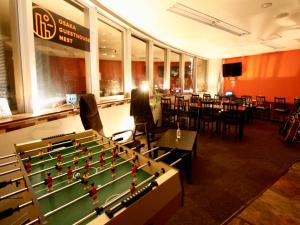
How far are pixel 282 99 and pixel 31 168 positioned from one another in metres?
8.08

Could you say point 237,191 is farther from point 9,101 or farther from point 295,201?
point 9,101

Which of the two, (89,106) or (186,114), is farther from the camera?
(186,114)

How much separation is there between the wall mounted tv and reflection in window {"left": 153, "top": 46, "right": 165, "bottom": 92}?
2.96m

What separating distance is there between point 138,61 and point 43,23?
5.88 meters

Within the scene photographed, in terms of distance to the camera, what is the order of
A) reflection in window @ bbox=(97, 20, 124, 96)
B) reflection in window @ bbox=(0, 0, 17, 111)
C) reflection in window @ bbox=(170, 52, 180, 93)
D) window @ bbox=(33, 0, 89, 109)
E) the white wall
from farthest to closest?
the white wall → reflection in window @ bbox=(170, 52, 180, 93) → reflection in window @ bbox=(97, 20, 124, 96) → window @ bbox=(33, 0, 89, 109) → reflection in window @ bbox=(0, 0, 17, 111)

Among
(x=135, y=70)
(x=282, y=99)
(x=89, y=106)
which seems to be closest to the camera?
(x=89, y=106)

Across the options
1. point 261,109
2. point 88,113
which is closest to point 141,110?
point 88,113

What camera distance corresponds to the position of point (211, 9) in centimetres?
340

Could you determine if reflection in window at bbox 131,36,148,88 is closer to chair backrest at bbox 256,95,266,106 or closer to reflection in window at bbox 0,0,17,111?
reflection in window at bbox 0,0,17,111

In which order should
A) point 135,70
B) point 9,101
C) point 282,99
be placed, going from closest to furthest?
point 9,101, point 282,99, point 135,70

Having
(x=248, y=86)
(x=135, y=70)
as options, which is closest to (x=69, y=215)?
(x=135, y=70)

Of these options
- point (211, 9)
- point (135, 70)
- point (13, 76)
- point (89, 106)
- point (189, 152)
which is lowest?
point (189, 152)

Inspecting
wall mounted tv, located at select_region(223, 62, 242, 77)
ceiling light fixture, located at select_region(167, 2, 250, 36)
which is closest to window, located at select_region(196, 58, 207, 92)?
wall mounted tv, located at select_region(223, 62, 242, 77)

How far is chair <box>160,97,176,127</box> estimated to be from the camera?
18.1ft
